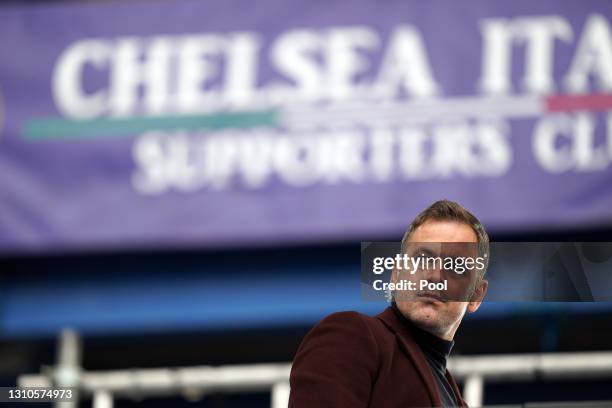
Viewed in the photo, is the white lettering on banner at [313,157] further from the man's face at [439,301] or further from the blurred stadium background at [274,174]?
the man's face at [439,301]

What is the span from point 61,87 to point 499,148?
236 centimetres

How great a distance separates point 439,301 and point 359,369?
0.71 feet

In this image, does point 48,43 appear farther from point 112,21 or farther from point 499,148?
point 499,148

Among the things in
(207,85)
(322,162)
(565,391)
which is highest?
(207,85)

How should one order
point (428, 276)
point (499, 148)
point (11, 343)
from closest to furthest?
point (428, 276)
point (499, 148)
point (11, 343)

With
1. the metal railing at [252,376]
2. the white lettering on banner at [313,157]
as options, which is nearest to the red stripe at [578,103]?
the white lettering on banner at [313,157]

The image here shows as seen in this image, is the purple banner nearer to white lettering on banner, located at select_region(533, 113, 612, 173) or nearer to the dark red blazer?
white lettering on banner, located at select_region(533, 113, 612, 173)

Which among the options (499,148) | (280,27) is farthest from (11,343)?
(499,148)

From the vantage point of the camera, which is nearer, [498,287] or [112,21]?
[498,287]

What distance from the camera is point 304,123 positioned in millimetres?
6066

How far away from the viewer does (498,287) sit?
2207 mm

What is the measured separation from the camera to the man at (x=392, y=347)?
209 centimetres

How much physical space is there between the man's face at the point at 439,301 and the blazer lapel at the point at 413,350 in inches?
1.0

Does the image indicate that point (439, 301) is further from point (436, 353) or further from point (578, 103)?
point (578, 103)
